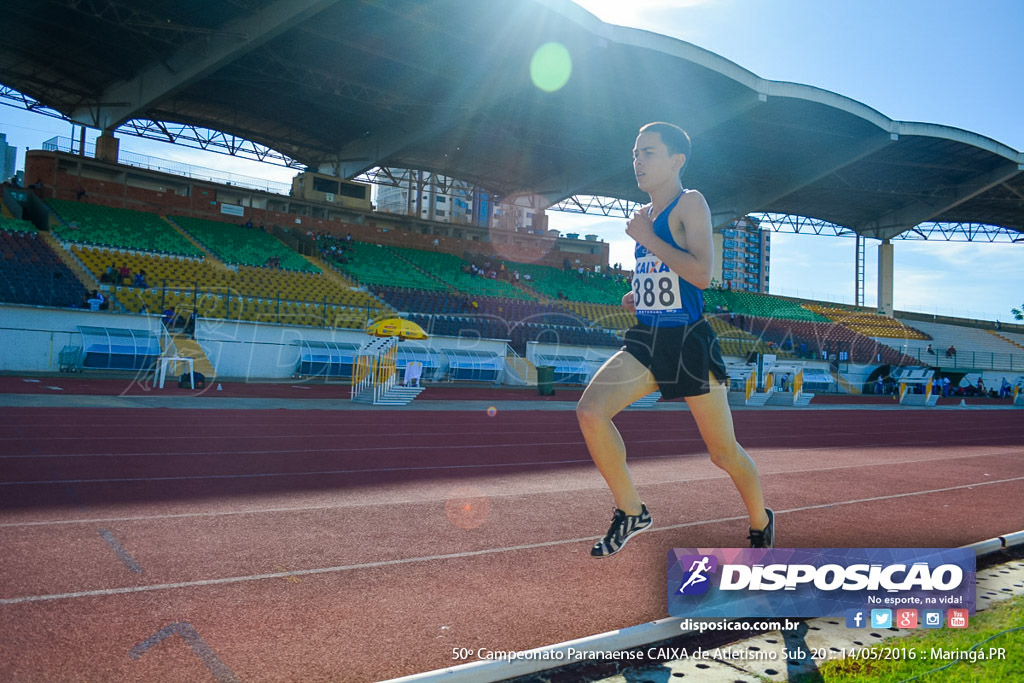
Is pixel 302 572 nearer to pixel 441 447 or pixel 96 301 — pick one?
pixel 441 447

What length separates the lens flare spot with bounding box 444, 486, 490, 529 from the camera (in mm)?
5468

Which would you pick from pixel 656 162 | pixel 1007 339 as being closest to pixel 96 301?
pixel 656 162

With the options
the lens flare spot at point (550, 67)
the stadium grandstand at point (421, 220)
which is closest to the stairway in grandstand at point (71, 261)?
the stadium grandstand at point (421, 220)

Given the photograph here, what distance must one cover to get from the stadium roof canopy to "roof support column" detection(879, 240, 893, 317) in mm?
4683

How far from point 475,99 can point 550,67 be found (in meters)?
4.15

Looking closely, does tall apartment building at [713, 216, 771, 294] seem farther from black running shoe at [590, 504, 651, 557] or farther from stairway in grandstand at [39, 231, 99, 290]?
black running shoe at [590, 504, 651, 557]

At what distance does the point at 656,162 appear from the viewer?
12.0ft

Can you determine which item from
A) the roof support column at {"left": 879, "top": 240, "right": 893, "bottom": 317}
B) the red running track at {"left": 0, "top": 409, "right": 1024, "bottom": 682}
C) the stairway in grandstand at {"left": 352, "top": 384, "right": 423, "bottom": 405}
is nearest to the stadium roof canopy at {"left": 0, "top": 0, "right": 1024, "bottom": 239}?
the roof support column at {"left": 879, "top": 240, "right": 893, "bottom": 317}

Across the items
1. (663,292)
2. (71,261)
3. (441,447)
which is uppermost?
(71,261)

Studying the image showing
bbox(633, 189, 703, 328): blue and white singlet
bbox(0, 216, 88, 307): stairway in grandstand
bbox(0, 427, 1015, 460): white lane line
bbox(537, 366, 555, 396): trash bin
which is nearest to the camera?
bbox(633, 189, 703, 328): blue and white singlet

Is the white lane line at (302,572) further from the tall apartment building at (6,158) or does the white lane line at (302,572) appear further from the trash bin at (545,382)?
the tall apartment building at (6,158)

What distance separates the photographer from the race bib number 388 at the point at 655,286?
3578mm

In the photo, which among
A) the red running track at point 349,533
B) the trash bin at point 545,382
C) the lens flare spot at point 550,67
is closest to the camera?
the red running track at point 349,533

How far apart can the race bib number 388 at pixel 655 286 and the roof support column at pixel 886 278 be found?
5505 cm
